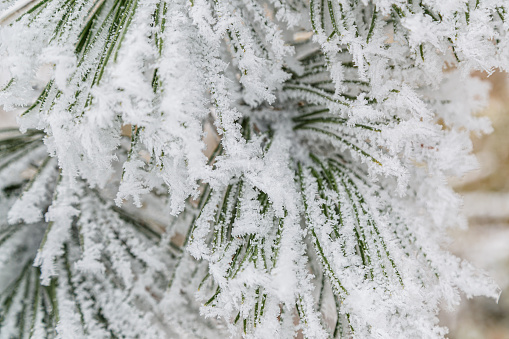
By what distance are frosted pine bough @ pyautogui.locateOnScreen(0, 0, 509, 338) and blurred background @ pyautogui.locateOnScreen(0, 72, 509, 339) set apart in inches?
56.2

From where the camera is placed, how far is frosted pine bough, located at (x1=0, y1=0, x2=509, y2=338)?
0.40m

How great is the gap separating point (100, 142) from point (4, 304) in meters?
0.32

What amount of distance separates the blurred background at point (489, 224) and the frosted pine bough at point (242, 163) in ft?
4.69

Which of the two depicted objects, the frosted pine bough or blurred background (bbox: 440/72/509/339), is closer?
the frosted pine bough

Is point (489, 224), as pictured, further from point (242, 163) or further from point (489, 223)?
point (242, 163)

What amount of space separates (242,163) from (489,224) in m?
1.90

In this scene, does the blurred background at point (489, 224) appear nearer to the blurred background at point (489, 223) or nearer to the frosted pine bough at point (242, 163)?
the blurred background at point (489, 223)

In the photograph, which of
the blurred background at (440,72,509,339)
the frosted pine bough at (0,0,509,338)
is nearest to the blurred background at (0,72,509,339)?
the blurred background at (440,72,509,339)

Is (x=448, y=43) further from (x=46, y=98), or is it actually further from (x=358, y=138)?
(x=46, y=98)

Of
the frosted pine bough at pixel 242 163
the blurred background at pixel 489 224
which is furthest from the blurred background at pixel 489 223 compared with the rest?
the frosted pine bough at pixel 242 163

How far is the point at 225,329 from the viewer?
0.63m

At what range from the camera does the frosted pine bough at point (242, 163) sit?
400mm

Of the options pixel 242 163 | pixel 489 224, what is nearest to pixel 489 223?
pixel 489 224

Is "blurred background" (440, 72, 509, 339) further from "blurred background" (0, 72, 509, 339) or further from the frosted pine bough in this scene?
the frosted pine bough
